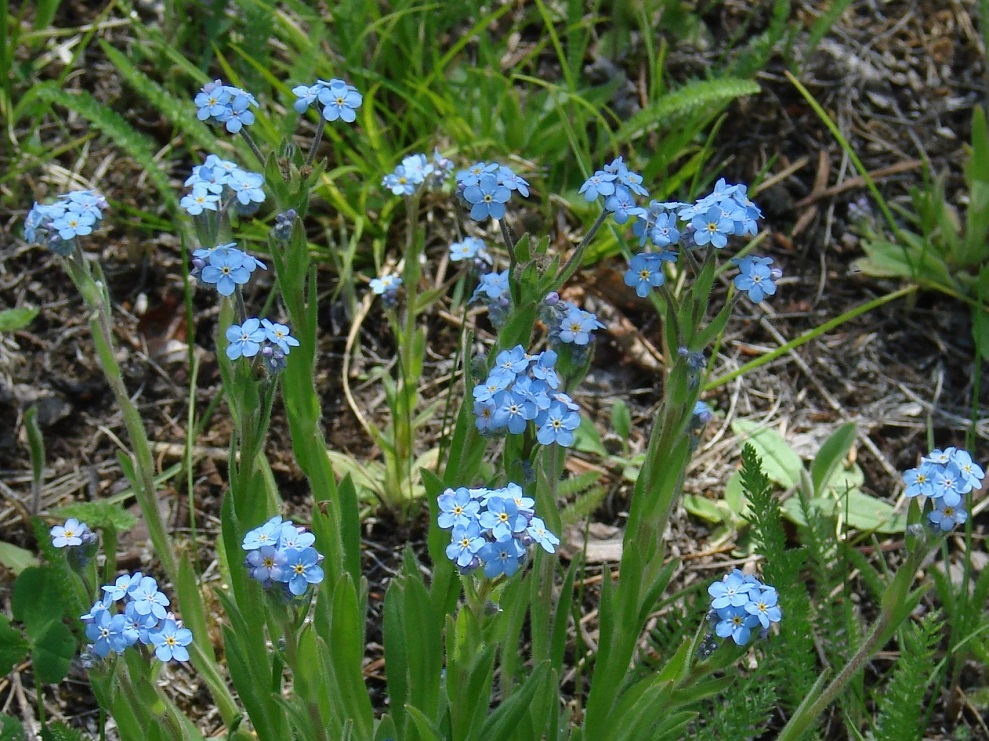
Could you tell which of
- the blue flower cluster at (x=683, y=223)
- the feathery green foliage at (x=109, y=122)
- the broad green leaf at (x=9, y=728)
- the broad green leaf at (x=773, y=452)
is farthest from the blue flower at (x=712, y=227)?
the feathery green foliage at (x=109, y=122)

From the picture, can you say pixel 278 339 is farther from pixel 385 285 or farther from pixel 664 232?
pixel 385 285

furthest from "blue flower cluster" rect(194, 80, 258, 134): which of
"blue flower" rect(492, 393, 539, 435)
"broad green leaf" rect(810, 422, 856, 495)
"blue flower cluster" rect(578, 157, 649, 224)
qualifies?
Result: "broad green leaf" rect(810, 422, 856, 495)

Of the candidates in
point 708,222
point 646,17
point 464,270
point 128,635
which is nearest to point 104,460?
point 464,270

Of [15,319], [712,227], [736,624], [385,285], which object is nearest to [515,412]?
[712,227]

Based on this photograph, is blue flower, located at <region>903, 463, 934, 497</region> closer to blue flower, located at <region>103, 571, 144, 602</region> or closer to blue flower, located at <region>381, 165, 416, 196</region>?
blue flower, located at <region>103, 571, 144, 602</region>

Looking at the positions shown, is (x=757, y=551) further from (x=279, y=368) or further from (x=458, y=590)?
(x=279, y=368)

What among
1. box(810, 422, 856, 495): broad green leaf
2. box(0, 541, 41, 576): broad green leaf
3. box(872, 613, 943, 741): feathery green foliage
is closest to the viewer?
box(872, 613, 943, 741): feathery green foliage
